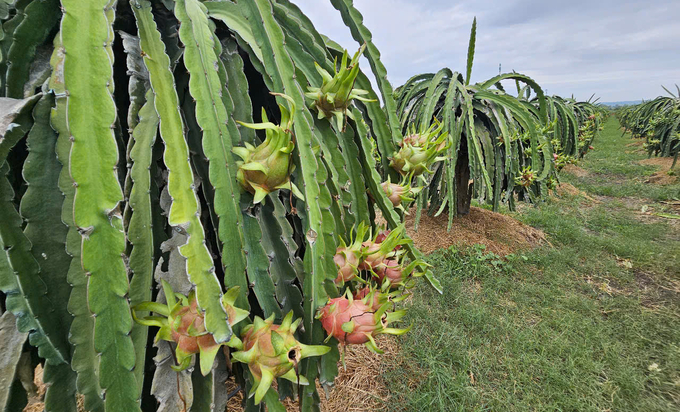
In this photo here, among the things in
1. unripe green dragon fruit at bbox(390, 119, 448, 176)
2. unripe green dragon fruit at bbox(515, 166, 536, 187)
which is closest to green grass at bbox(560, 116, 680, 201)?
unripe green dragon fruit at bbox(515, 166, 536, 187)

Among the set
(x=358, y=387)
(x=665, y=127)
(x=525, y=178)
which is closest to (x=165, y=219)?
(x=358, y=387)

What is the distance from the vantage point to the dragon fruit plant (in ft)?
1.19

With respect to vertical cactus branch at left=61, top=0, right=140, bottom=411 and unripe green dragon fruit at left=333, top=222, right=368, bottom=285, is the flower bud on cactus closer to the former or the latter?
unripe green dragon fruit at left=333, top=222, right=368, bottom=285

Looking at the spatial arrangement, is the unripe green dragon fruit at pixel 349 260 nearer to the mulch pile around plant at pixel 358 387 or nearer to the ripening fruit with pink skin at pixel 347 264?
the ripening fruit with pink skin at pixel 347 264

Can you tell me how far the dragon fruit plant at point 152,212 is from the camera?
1.19ft

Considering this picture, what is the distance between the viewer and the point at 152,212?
47 centimetres

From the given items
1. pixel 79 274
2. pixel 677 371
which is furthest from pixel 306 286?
pixel 677 371

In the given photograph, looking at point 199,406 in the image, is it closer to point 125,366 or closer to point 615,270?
point 125,366

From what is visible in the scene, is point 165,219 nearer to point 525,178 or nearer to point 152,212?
point 152,212

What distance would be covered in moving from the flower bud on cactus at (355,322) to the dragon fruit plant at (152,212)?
0.08 ft

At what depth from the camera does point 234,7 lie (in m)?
0.60

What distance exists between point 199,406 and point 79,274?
21cm

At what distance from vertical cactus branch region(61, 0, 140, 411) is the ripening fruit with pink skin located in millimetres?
300

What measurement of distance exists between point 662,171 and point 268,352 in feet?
25.2
